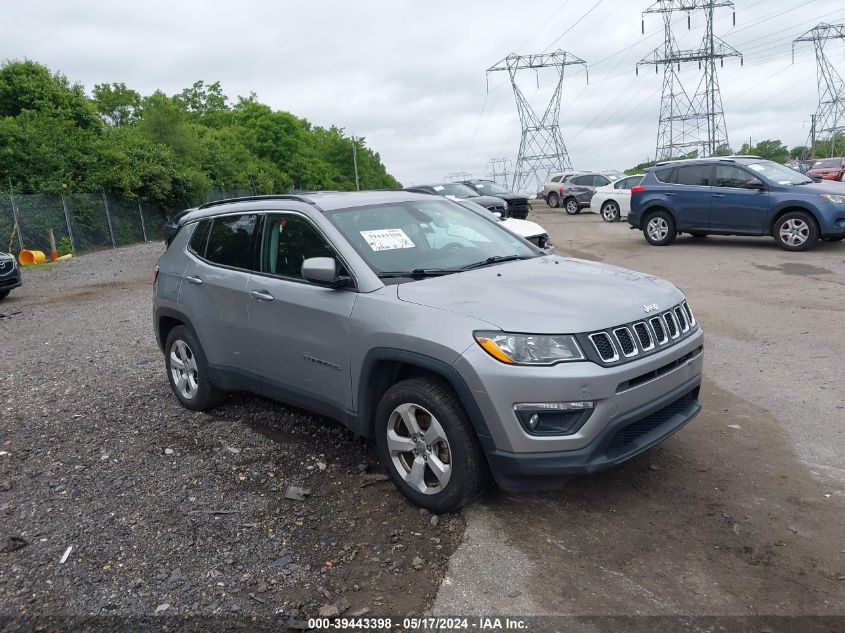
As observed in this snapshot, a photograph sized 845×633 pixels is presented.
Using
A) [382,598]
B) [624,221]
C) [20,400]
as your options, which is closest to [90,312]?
[20,400]

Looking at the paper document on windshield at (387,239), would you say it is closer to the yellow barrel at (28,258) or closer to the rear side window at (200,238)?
the rear side window at (200,238)

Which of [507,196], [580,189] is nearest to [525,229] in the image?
[507,196]

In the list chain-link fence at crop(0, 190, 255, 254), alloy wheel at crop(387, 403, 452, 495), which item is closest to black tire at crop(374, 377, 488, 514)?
alloy wheel at crop(387, 403, 452, 495)

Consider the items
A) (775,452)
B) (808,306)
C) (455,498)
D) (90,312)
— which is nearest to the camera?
(455,498)

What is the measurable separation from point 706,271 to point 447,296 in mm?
9211

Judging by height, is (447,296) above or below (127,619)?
→ above

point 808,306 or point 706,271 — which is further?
point 706,271

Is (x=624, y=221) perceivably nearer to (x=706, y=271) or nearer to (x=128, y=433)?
(x=706, y=271)

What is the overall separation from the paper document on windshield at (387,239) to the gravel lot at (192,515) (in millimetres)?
1429

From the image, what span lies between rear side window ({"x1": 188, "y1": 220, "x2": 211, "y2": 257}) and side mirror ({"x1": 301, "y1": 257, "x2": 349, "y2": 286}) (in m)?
1.74

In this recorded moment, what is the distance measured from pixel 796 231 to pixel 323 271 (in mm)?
11732

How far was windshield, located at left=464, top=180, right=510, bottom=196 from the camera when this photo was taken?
22594 mm

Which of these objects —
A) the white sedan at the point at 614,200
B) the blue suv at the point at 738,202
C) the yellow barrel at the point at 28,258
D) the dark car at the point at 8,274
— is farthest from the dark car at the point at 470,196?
the yellow barrel at the point at 28,258

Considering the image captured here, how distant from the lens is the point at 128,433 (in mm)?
5344
